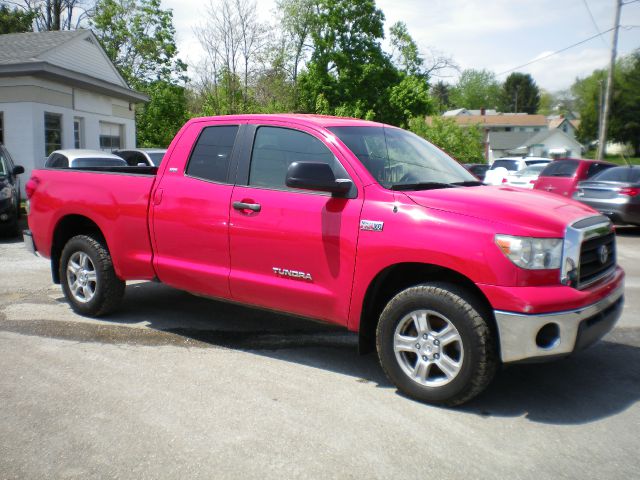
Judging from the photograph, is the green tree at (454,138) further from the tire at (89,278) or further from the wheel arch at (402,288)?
the wheel arch at (402,288)

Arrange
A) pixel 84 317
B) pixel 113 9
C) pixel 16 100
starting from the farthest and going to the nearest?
1. pixel 113 9
2. pixel 16 100
3. pixel 84 317

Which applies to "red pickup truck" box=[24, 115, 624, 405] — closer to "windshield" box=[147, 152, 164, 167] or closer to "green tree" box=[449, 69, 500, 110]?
"windshield" box=[147, 152, 164, 167]

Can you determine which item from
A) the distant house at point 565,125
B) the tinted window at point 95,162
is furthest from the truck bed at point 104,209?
the distant house at point 565,125

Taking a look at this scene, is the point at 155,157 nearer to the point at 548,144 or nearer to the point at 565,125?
the point at 548,144

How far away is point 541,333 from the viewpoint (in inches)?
153

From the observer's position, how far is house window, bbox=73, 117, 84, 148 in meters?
21.9

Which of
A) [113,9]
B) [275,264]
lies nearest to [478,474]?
[275,264]

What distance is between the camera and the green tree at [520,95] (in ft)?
438

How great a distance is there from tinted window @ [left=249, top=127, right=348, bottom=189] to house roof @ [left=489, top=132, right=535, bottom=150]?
3493 inches

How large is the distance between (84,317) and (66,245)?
722 millimetres

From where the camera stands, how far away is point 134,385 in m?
4.52

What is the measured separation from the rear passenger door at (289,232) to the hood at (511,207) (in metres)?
0.56

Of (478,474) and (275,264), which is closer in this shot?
(478,474)

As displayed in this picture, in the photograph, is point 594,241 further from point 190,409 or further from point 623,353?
point 190,409
